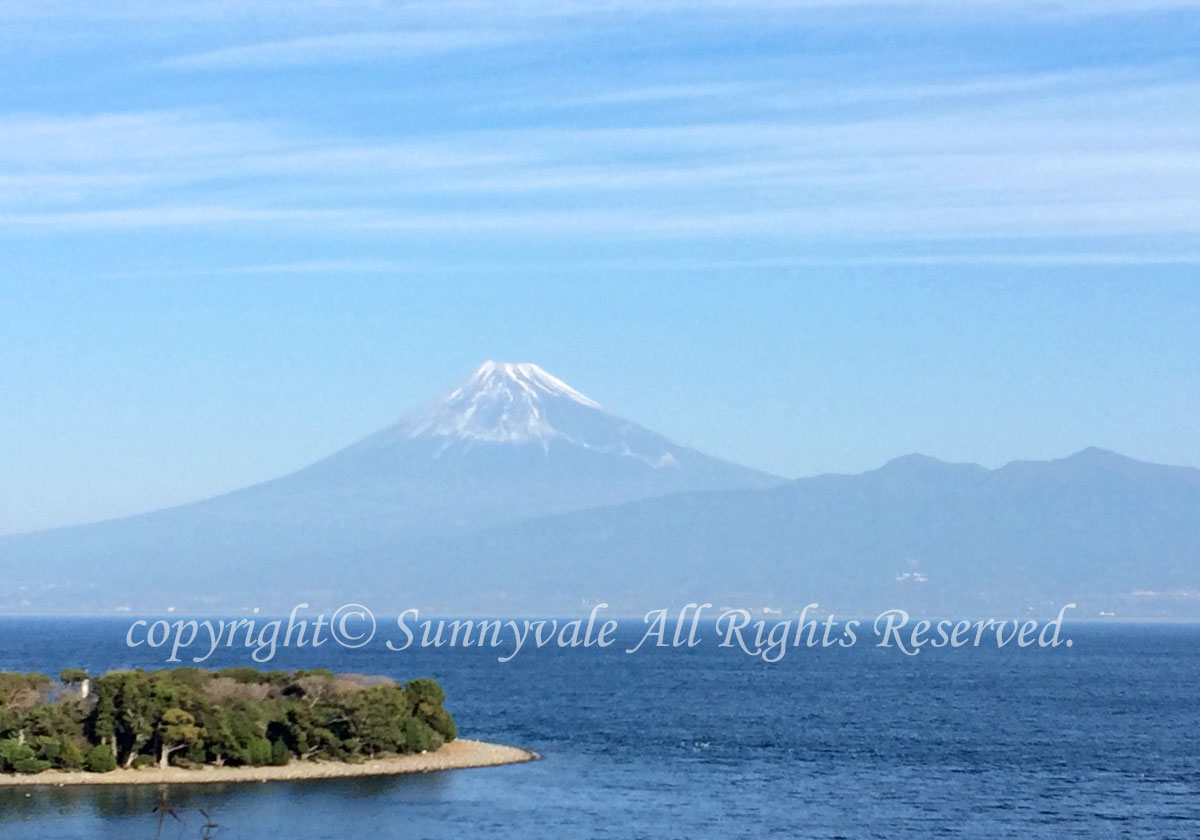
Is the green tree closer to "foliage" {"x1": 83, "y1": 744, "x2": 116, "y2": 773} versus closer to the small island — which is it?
the small island

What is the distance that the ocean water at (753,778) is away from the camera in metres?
66.4

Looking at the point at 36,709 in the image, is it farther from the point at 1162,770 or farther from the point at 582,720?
the point at 1162,770

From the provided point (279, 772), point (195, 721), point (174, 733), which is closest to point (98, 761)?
point (174, 733)

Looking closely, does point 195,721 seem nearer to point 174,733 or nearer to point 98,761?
point 174,733

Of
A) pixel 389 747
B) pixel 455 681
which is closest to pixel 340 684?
pixel 389 747

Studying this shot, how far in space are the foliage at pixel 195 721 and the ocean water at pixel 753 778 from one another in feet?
12.6

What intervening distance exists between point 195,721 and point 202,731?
2.03 feet

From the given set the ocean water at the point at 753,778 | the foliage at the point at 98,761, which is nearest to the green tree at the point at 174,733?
the foliage at the point at 98,761

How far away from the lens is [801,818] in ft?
227

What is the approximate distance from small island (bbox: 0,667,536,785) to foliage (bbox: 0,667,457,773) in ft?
0.15

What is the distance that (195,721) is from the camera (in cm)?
7831

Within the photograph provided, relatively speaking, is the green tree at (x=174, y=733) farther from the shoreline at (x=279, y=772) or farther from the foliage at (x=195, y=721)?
the shoreline at (x=279, y=772)

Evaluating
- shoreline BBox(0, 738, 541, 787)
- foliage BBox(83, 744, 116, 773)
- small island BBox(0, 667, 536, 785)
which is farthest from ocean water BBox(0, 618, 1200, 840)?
foliage BBox(83, 744, 116, 773)

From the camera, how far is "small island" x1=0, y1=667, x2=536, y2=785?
76688 mm
